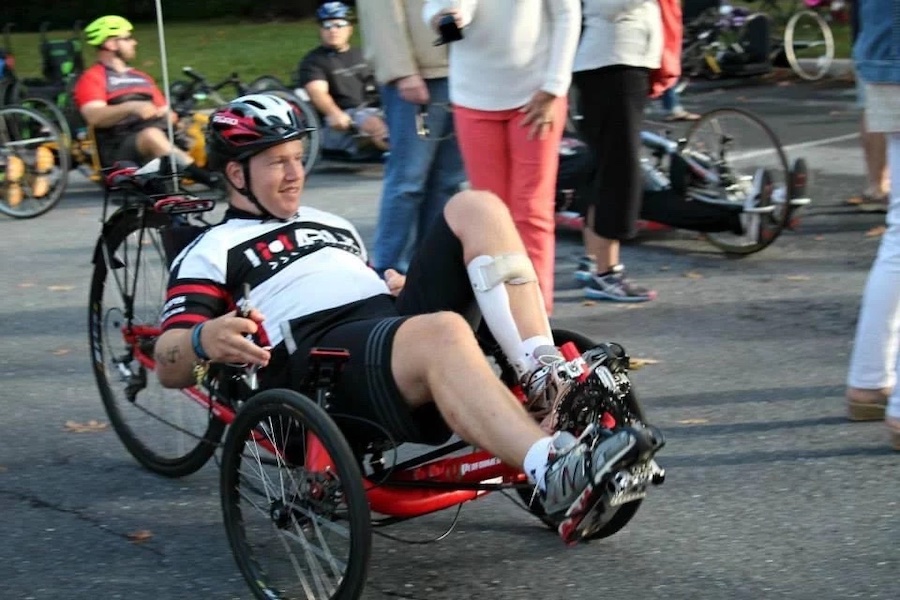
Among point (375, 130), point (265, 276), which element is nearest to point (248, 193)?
point (265, 276)

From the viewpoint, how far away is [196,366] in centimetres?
396

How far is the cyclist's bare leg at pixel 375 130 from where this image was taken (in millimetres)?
11008

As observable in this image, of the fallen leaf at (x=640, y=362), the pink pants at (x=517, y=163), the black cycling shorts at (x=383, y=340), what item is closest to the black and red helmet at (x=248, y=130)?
the black cycling shorts at (x=383, y=340)

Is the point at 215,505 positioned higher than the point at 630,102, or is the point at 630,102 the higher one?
the point at 630,102

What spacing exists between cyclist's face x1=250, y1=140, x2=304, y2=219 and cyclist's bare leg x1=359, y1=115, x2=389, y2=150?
22.0 ft

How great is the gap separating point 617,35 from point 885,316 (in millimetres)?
1983

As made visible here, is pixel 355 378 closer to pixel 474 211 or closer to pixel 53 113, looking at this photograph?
pixel 474 211

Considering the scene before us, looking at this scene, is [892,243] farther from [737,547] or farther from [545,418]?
[545,418]

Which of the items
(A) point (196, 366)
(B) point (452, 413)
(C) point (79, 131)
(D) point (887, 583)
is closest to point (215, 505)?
(A) point (196, 366)

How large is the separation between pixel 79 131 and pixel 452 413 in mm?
7715

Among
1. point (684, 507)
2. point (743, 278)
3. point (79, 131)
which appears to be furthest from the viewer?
point (79, 131)

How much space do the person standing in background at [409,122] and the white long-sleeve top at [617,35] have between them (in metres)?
0.66

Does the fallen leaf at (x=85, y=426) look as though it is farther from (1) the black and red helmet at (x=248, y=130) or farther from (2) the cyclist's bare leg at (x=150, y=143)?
(2) the cyclist's bare leg at (x=150, y=143)

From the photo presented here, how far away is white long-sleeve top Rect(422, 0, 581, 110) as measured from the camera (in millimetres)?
5566
